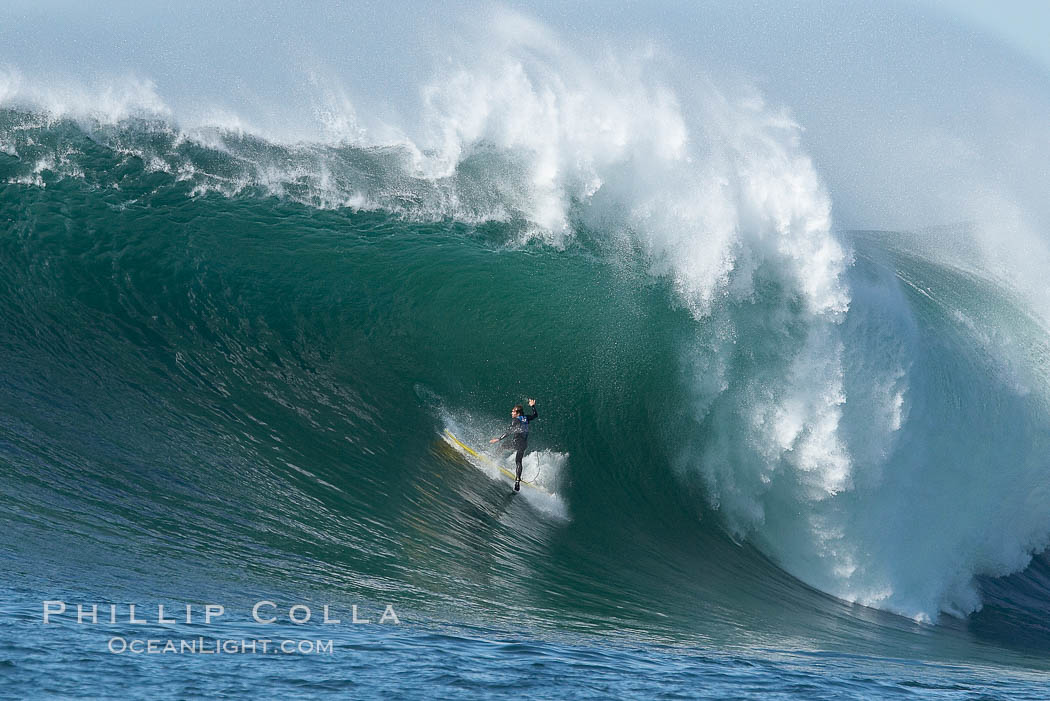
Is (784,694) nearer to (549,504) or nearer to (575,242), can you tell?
(549,504)

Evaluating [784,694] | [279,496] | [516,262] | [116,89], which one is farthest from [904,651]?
[116,89]

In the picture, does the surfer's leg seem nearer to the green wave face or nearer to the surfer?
the surfer

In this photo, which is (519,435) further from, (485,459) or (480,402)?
(480,402)

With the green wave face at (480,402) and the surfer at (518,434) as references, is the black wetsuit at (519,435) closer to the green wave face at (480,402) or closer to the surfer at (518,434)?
the surfer at (518,434)

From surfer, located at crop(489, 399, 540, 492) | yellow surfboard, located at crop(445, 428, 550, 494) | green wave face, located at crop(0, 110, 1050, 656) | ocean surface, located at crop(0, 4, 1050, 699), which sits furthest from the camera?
yellow surfboard, located at crop(445, 428, 550, 494)

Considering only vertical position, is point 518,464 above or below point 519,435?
below

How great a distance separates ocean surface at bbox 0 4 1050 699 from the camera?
703 cm

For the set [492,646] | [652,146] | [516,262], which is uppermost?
[652,146]

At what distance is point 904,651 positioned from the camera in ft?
29.9

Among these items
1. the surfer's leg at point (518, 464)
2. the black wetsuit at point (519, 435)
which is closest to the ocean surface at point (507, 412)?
the surfer's leg at point (518, 464)

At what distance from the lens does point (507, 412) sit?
37.6 ft

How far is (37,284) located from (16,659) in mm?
7067

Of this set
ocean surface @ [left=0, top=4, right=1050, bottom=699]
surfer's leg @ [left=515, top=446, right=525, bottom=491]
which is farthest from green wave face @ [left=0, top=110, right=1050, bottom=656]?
surfer's leg @ [left=515, top=446, right=525, bottom=491]

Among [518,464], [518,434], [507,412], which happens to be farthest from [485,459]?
[507,412]
